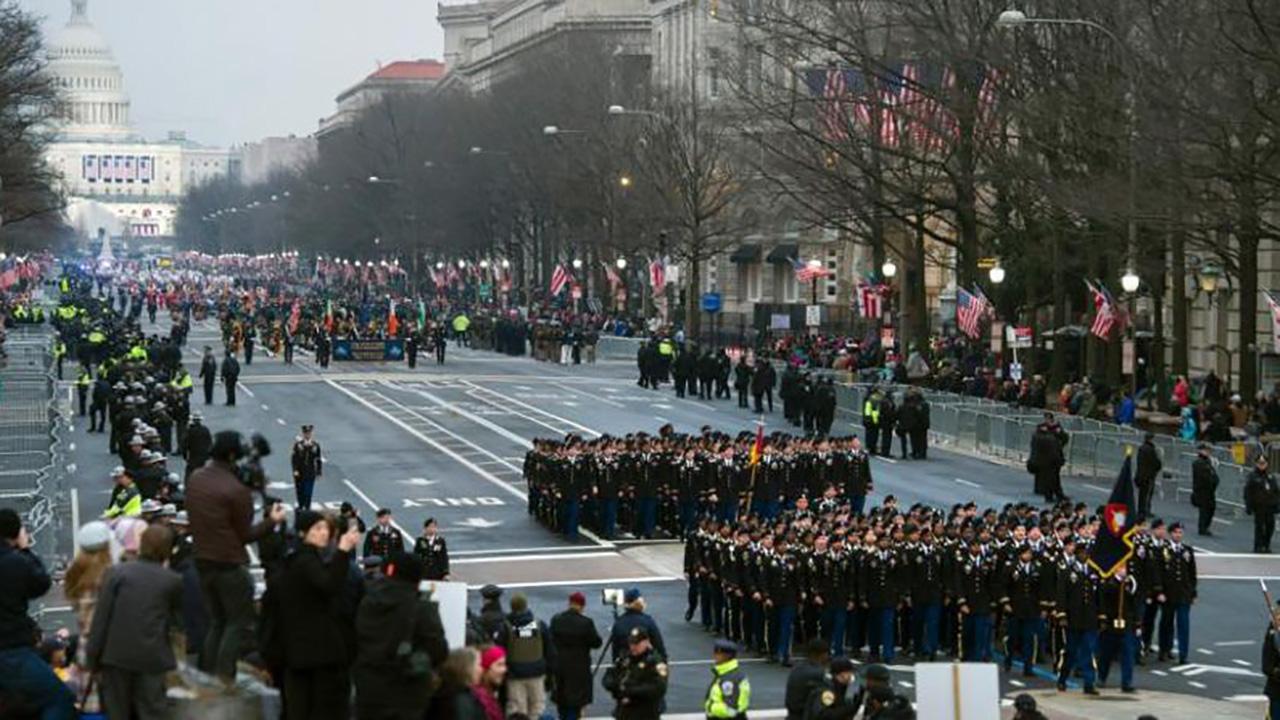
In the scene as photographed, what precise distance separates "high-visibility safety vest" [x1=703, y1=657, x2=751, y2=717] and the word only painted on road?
2351 cm

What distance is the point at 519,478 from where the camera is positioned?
1876 inches

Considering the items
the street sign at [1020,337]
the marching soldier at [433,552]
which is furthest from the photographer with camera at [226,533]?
the street sign at [1020,337]

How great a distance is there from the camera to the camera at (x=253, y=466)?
51.0 ft

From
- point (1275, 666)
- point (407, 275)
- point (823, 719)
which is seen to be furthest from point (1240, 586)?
point (407, 275)

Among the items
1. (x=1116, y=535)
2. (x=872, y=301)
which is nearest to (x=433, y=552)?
(x=1116, y=535)

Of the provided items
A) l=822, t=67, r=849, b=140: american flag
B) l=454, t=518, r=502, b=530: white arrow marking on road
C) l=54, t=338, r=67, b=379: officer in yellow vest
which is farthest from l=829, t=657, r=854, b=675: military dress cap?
l=54, t=338, r=67, b=379: officer in yellow vest

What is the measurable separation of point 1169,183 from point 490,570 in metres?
16.4

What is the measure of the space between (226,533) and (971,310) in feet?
150

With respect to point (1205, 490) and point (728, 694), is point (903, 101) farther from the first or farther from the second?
point (728, 694)

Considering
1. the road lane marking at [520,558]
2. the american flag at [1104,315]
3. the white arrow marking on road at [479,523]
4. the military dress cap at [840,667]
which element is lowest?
the road lane marking at [520,558]

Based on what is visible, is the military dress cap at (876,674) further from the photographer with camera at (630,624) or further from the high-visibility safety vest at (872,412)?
the high-visibility safety vest at (872,412)

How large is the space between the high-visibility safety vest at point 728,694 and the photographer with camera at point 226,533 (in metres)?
5.02

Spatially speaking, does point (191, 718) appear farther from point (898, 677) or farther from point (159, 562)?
point (898, 677)

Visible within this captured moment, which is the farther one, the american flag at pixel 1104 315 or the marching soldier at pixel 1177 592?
the american flag at pixel 1104 315
